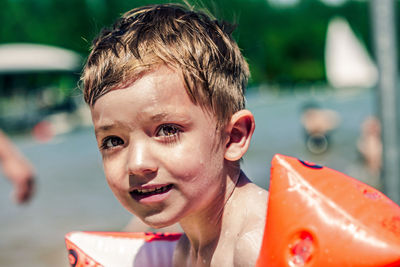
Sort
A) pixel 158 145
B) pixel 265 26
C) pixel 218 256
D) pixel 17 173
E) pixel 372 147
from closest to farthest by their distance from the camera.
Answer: pixel 158 145, pixel 218 256, pixel 17 173, pixel 372 147, pixel 265 26

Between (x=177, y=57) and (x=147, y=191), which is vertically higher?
(x=177, y=57)

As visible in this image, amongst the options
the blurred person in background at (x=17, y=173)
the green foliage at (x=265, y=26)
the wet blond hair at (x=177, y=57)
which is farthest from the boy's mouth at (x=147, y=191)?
the green foliage at (x=265, y=26)

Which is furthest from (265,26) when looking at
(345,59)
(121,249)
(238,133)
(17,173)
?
(238,133)

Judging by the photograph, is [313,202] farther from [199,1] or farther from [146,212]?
[199,1]

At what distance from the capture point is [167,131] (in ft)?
4.72

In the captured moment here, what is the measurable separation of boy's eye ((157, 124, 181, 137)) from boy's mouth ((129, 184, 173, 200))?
0.14m

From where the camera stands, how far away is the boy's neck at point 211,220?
1.60m

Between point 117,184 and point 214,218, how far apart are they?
321mm

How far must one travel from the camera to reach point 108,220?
7082 millimetres

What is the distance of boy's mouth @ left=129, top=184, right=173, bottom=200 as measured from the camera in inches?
57.4

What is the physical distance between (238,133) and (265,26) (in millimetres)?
76517

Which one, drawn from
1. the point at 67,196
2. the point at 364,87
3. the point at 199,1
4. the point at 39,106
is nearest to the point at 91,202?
the point at 67,196

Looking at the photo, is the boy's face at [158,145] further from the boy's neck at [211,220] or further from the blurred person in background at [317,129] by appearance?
the blurred person in background at [317,129]

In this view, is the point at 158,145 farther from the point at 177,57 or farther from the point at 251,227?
the point at 251,227
